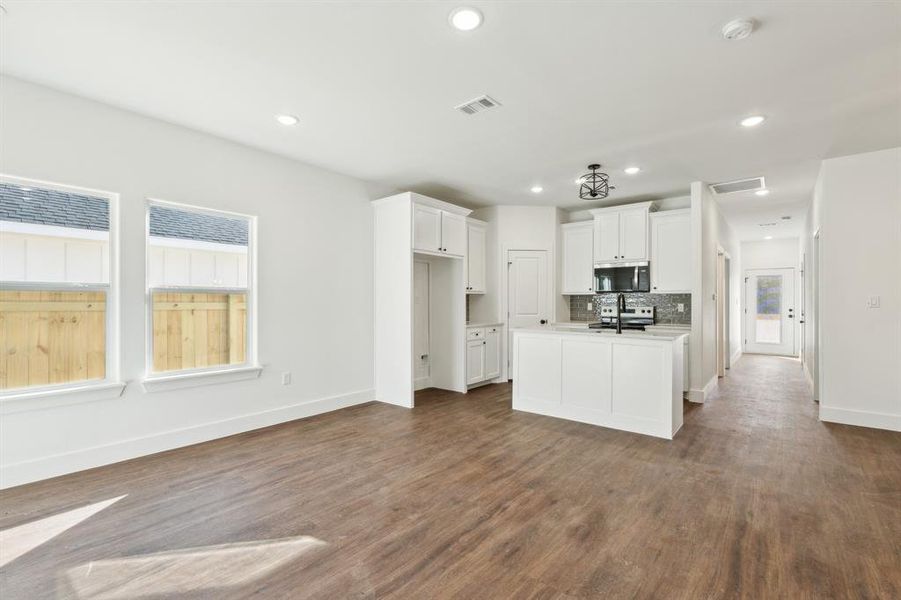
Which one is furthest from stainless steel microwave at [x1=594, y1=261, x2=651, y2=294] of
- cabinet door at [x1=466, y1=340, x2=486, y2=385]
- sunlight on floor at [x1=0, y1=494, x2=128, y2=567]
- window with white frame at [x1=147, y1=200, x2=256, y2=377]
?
sunlight on floor at [x1=0, y1=494, x2=128, y2=567]

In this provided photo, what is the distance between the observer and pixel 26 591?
1.87 m

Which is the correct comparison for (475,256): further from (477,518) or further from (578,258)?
(477,518)

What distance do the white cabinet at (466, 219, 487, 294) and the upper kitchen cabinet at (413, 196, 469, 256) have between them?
0.37m

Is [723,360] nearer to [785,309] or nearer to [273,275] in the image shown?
[785,309]

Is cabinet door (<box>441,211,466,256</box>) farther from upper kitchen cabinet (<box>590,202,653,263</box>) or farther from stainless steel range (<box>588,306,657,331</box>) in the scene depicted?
stainless steel range (<box>588,306,657,331</box>)

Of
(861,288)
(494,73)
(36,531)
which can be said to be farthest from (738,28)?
(36,531)

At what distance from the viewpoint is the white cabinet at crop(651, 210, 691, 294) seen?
18.5 ft

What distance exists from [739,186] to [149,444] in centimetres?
712

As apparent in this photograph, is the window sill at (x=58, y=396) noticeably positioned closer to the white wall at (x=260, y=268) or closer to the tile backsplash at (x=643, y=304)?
the white wall at (x=260, y=268)

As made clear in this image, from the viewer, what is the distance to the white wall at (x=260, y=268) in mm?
2996

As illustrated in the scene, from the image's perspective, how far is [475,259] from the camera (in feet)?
21.1

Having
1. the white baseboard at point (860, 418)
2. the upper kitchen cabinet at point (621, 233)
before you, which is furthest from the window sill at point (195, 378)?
the white baseboard at point (860, 418)

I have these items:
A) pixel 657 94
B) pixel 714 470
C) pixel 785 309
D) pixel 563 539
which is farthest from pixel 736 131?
pixel 785 309

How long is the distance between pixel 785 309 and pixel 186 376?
11921 mm
